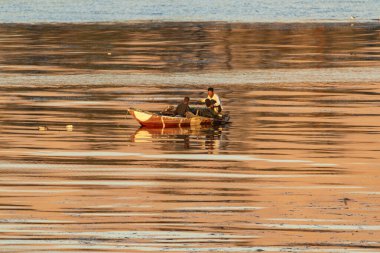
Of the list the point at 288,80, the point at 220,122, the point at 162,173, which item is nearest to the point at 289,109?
the point at 220,122

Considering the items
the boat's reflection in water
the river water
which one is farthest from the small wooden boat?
A: the river water

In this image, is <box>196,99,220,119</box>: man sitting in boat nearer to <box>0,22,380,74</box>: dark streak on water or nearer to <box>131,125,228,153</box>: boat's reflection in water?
<box>131,125,228,153</box>: boat's reflection in water

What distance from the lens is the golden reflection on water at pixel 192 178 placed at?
2412 centimetres

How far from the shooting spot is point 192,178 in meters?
31.9

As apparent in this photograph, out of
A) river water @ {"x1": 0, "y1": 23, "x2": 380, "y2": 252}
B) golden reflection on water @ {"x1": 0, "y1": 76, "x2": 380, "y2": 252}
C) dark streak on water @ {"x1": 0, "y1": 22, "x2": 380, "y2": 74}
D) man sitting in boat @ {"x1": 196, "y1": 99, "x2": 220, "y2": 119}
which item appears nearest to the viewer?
golden reflection on water @ {"x1": 0, "y1": 76, "x2": 380, "y2": 252}

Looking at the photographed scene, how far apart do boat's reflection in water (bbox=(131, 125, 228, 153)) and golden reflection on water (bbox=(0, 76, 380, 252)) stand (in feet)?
0.18

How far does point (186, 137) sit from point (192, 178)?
1008cm

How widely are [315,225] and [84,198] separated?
544 cm

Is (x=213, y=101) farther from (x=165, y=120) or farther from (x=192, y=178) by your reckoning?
(x=192, y=178)

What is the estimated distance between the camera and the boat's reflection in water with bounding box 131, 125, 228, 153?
39.3 meters

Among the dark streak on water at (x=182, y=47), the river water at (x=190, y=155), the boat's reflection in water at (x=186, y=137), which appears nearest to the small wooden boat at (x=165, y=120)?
the boat's reflection in water at (x=186, y=137)

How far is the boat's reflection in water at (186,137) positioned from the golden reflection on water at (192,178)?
0.18 feet

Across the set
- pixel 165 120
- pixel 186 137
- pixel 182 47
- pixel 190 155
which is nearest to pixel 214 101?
pixel 165 120

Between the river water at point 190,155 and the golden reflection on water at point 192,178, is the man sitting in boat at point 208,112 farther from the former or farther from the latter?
the river water at point 190,155
